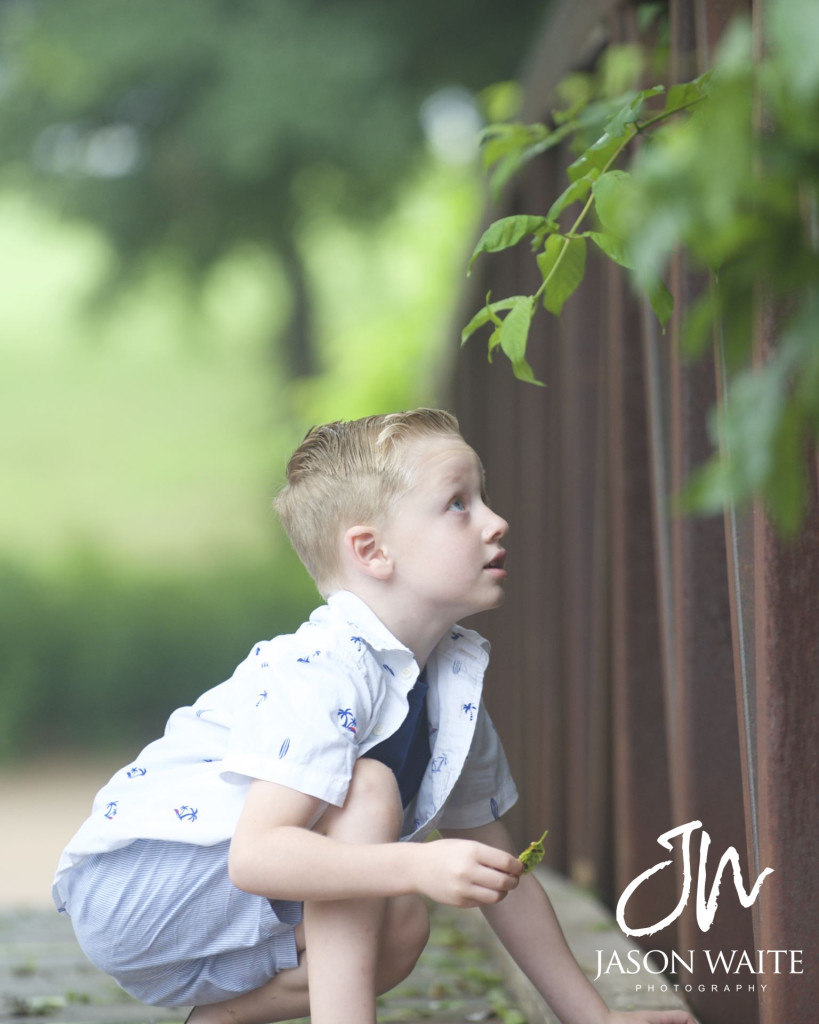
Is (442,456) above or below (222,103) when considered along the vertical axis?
below

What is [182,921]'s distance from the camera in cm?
150

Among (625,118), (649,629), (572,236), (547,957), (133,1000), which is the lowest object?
(133,1000)

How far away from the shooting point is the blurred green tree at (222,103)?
9656 millimetres

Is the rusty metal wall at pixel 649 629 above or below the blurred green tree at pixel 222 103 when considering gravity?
below

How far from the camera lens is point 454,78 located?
9.80 metres

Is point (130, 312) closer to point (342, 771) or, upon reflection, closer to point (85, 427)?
point (85, 427)

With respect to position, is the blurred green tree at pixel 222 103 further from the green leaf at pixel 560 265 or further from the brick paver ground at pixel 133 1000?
the green leaf at pixel 560 265

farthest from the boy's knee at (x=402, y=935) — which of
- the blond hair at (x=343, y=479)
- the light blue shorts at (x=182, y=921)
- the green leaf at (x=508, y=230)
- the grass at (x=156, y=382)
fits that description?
the grass at (x=156, y=382)

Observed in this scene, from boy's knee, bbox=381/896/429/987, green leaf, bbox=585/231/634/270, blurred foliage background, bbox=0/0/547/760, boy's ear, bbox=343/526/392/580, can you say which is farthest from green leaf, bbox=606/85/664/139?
blurred foliage background, bbox=0/0/547/760

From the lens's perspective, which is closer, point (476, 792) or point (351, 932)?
point (351, 932)

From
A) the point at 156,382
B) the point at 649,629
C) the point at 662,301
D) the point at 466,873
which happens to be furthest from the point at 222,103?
the point at 466,873

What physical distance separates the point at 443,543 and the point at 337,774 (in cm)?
30

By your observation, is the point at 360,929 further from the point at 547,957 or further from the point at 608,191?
the point at 608,191

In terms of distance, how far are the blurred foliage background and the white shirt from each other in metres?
5.37
